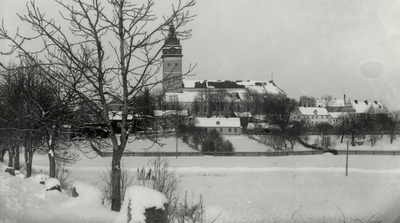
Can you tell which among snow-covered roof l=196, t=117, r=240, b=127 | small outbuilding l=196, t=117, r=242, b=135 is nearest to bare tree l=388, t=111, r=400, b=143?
small outbuilding l=196, t=117, r=242, b=135

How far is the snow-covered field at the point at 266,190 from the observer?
5.38 meters

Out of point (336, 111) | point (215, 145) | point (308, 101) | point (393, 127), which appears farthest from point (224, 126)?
point (336, 111)

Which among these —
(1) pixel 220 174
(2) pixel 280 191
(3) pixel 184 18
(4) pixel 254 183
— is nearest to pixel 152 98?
(3) pixel 184 18

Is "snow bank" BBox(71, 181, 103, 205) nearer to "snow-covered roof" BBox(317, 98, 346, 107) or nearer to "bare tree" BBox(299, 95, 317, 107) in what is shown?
"bare tree" BBox(299, 95, 317, 107)

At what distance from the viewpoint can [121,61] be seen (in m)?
5.94

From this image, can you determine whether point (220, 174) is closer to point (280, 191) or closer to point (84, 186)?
point (280, 191)

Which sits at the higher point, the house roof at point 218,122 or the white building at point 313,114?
the white building at point 313,114

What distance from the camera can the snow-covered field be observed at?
538 centimetres

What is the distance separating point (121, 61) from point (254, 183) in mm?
18702

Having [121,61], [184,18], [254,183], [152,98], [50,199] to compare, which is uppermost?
[184,18]

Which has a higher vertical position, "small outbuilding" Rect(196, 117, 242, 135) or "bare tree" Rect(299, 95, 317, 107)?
"bare tree" Rect(299, 95, 317, 107)

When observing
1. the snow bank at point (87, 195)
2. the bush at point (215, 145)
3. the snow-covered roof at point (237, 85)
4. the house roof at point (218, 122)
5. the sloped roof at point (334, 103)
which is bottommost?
the bush at point (215, 145)

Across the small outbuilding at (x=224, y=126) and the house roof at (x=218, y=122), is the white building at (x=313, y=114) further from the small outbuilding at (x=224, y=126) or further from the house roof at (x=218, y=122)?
the small outbuilding at (x=224, y=126)

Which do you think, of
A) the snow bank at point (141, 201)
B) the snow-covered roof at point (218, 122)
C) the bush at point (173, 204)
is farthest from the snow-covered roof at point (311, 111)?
the snow bank at point (141, 201)
